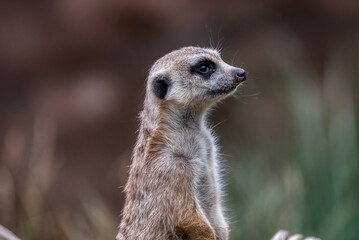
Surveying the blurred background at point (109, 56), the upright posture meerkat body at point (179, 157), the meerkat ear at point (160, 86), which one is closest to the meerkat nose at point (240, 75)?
the upright posture meerkat body at point (179, 157)

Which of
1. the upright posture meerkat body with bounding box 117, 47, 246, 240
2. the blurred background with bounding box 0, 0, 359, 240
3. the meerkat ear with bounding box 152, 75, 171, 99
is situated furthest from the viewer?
the blurred background with bounding box 0, 0, 359, 240

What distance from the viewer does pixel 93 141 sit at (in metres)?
6.16

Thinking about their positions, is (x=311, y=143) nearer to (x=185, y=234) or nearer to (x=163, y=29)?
(x=185, y=234)

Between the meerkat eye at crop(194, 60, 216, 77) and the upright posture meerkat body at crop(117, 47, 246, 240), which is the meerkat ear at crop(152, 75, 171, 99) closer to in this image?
the upright posture meerkat body at crop(117, 47, 246, 240)

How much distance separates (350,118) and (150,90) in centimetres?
189

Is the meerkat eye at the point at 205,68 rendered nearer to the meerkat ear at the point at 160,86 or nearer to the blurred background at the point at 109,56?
the meerkat ear at the point at 160,86

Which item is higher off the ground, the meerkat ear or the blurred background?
the blurred background

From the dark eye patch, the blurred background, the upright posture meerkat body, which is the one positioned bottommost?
the upright posture meerkat body

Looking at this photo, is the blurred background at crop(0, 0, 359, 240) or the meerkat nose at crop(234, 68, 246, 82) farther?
the blurred background at crop(0, 0, 359, 240)

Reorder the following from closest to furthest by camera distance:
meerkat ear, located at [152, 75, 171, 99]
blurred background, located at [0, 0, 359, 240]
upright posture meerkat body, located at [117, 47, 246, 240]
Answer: upright posture meerkat body, located at [117, 47, 246, 240]
meerkat ear, located at [152, 75, 171, 99]
blurred background, located at [0, 0, 359, 240]

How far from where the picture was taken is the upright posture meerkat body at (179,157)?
235cm

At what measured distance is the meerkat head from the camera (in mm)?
2586

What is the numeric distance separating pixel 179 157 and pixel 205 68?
1.34 ft

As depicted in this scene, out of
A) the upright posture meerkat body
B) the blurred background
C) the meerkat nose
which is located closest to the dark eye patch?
the upright posture meerkat body
